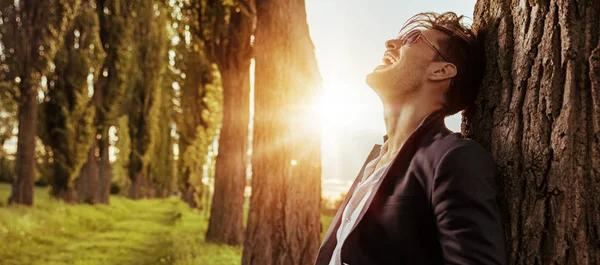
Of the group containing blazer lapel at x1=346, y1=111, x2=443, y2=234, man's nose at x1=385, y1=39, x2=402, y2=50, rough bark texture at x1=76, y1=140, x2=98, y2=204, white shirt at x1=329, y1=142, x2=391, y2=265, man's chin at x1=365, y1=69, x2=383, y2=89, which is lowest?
rough bark texture at x1=76, y1=140, x2=98, y2=204

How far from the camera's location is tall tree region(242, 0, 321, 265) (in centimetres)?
577

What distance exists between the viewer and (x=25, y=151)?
17.3 metres

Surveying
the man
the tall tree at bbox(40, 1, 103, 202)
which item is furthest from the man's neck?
the tall tree at bbox(40, 1, 103, 202)

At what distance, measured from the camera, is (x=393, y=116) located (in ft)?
6.21

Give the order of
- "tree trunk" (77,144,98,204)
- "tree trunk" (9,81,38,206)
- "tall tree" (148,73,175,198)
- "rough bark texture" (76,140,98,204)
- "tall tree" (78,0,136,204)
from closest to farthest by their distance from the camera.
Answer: "tree trunk" (9,81,38,206) → "rough bark texture" (76,140,98,204) → "tree trunk" (77,144,98,204) → "tall tree" (78,0,136,204) → "tall tree" (148,73,175,198)

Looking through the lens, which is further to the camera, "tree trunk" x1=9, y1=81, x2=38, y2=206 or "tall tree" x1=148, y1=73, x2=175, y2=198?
"tall tree" x1=148, y1=73, x2=175, y2=198

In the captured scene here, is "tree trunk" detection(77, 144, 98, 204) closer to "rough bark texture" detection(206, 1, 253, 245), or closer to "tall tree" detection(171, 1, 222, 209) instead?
"tall tree" detection(171, 1, 222, 209)

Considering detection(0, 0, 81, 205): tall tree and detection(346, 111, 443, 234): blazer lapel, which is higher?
detection(0, 0, 81, 205): tall tree

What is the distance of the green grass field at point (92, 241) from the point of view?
9.98m

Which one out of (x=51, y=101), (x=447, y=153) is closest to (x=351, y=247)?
(x=447, y=153)

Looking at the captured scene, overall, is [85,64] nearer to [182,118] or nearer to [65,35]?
[65,35]

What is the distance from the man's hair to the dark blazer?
14 centimetres

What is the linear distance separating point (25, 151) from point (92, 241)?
625 centimetres

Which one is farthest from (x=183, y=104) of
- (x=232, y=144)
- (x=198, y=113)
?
(x=232, y=144)
